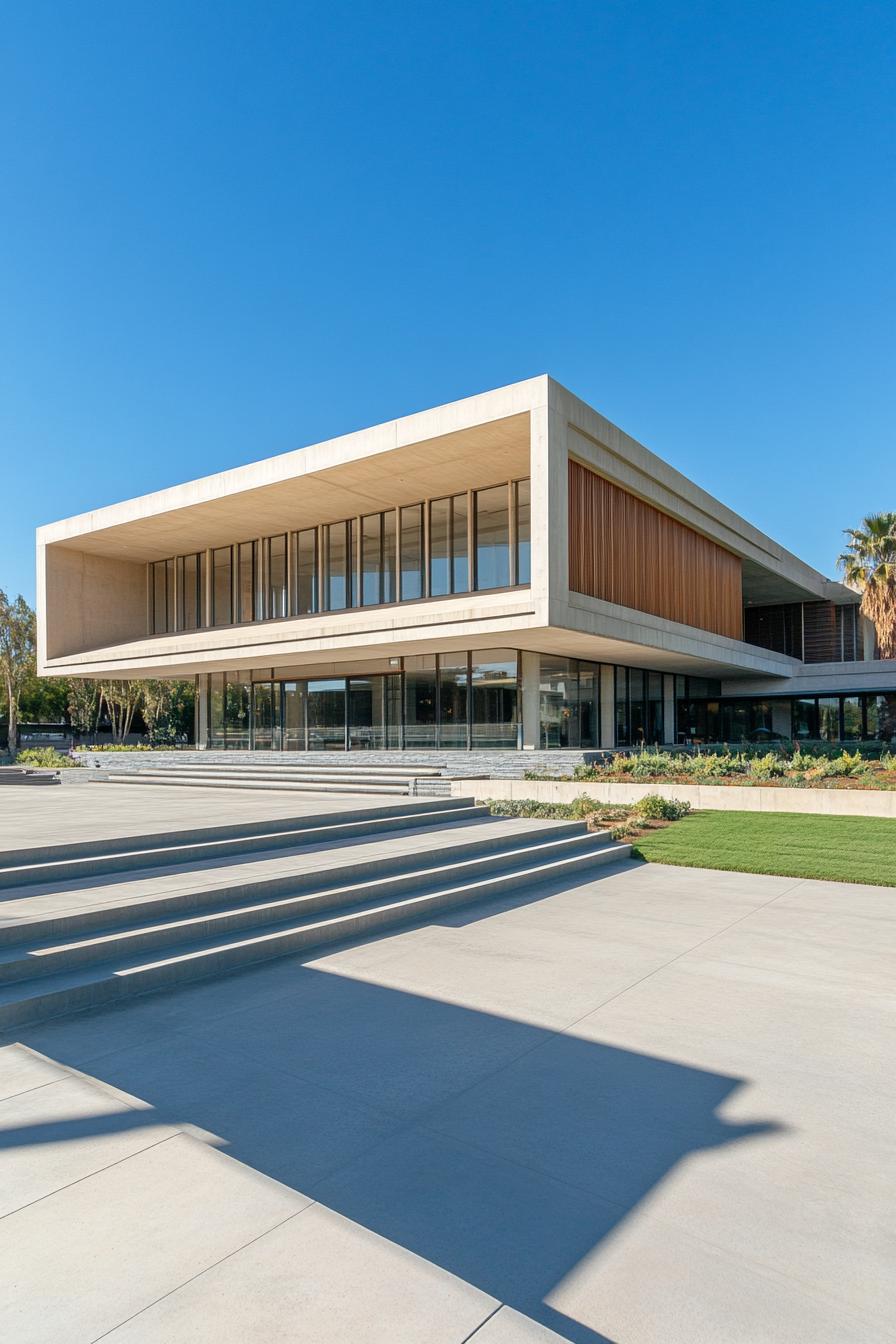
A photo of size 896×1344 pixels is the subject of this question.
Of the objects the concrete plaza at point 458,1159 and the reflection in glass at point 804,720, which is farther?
Answer: the reflection in glass at point 804,720

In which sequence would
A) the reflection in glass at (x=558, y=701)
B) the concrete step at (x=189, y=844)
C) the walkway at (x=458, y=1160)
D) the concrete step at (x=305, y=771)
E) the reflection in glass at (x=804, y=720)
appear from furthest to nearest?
the reflection in glass at (x=804, y=720) → the reflection in glass at (x=558, y=701) → the concrete step at (x=305, y=771) → the concrete step at (x=189, y=844) → the walkway at (x=458, y=1160)

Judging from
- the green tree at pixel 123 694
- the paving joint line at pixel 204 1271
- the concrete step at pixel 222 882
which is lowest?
the paving joint line at pixel 204 1271

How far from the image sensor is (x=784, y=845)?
12391 millimetres

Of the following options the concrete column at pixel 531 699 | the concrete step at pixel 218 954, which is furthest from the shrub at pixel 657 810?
the concrete column at pixel 531 699

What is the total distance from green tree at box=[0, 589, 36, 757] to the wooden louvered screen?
35.1 metres

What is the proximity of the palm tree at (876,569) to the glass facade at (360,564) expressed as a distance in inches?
695

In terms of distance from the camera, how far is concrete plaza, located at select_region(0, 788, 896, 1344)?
2539 millimetres

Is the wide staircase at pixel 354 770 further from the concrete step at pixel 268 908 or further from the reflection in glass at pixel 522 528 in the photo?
the concrete step at pixel 268 908

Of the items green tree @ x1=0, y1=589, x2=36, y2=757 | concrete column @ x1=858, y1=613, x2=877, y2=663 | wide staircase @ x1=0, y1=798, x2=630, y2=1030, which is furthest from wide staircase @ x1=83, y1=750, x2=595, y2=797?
concrete column @ x1=858, y1=613, x2=877, y2=663

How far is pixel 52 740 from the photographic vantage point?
54.1 metres

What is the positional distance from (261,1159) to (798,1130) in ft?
8.68

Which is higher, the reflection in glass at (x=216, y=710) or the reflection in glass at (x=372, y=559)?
the reflection in glass at (x=372, y=559)

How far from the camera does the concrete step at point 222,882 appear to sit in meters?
6.22

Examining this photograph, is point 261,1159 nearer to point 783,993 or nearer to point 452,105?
point 783,993
